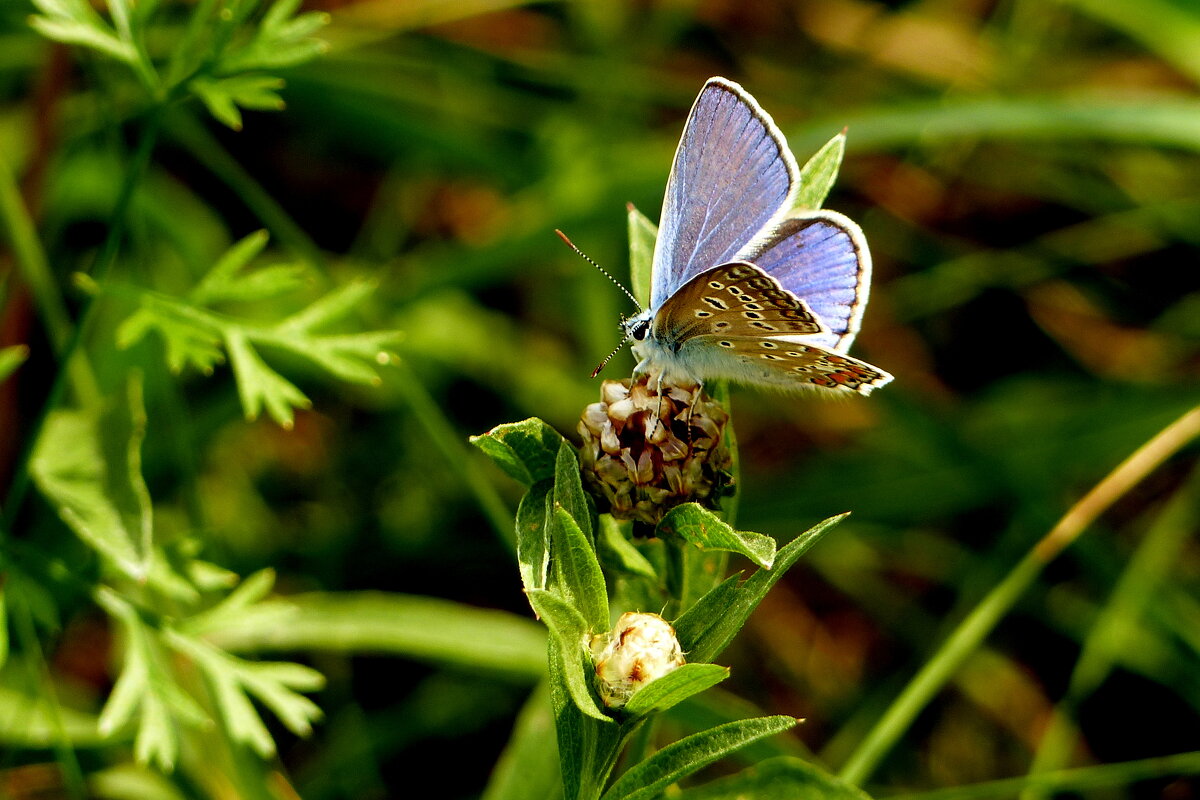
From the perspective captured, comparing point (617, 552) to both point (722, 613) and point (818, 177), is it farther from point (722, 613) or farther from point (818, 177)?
point (818, 177)

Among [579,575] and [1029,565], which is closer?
[579,575]

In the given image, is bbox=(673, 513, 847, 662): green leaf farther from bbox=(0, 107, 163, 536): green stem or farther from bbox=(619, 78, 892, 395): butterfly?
bbox=(0, 107, 163, 536): green stem

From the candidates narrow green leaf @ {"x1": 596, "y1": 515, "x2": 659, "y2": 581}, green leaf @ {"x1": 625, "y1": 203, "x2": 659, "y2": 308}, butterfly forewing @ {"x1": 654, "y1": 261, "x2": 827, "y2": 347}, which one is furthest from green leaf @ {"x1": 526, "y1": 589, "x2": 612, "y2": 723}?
green leaf @ {"x1": 625, "y1": 203, "x2": 659, "y2": 308}

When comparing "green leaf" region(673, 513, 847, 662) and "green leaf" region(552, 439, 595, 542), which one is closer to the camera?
"green leaf" region(673, 513, 847, 662)

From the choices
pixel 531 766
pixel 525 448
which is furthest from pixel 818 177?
pixel 531 766

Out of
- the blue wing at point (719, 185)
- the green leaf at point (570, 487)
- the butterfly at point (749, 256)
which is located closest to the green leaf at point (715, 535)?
the green leaf at point (570, 487)

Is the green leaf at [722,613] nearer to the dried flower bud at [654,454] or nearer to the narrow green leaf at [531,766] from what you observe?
the dried flower bud at [654,454]

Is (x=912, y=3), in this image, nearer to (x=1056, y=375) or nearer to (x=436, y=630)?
(x=1056, y=375)
